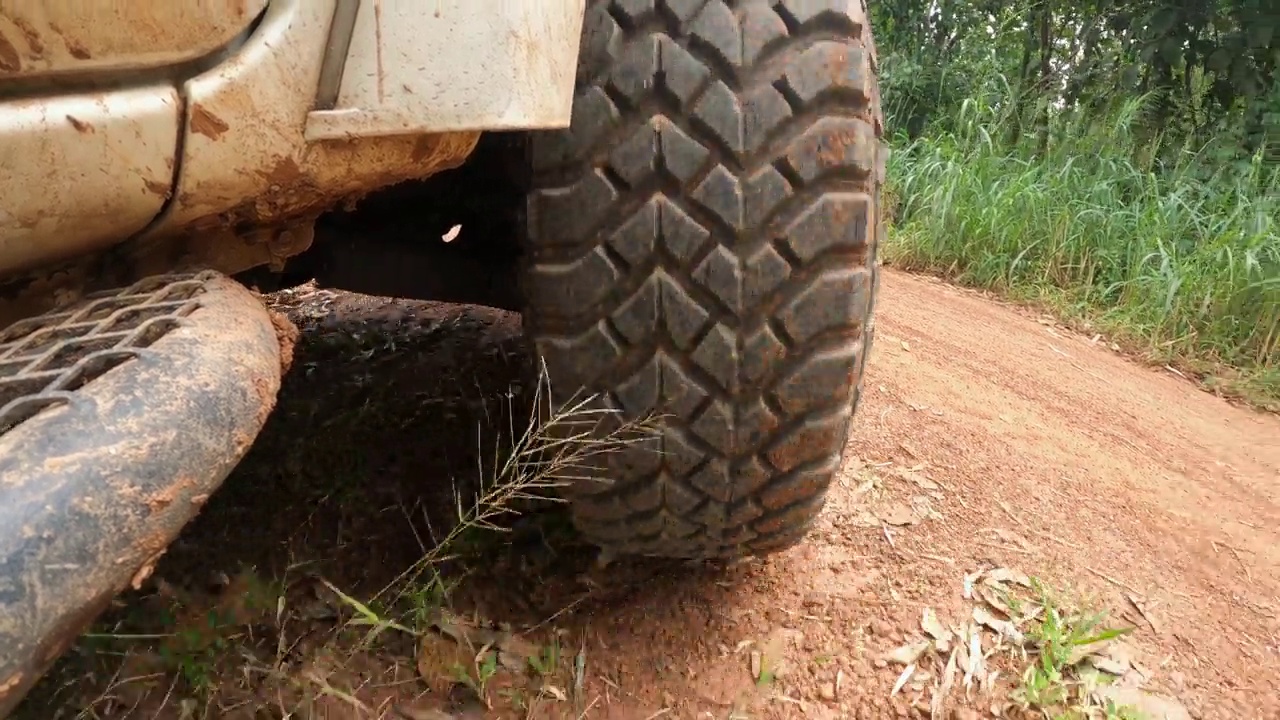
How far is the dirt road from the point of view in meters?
1.53

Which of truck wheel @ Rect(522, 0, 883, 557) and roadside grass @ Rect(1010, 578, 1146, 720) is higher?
truck wheel @ Rect(522, 0, 883, 557)

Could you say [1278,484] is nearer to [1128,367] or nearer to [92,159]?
[1128,367]

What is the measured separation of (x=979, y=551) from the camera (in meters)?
1.85

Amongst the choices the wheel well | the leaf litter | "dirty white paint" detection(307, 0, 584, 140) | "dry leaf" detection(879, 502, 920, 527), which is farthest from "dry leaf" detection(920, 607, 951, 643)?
"dirty white paint" detection(307, 0, 584, 140)

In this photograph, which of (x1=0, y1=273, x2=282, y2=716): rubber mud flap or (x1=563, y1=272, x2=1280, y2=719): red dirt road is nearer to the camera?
(x1=0, y1=273, x2=282, y2=716): rubber mud flap

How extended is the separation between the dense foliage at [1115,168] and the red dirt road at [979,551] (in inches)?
32.7

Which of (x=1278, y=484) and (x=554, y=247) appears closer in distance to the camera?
(x=554, y=247)

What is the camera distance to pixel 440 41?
34.1 inches

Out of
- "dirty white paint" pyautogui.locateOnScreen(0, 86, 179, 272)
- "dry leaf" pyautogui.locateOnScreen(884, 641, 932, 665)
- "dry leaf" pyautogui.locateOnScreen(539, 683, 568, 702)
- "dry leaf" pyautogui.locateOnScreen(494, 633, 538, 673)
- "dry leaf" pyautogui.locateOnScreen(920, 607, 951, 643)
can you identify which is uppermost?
"dirty white paint" pyautogui.locateOnScreen(0, 86, 179, 272)

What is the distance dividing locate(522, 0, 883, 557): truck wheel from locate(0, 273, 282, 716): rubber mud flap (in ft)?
1.45

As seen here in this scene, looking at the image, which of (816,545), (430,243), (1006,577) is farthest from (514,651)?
(1006,577)

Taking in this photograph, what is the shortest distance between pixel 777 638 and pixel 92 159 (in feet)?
4.15

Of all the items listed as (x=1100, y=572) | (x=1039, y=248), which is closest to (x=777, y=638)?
(x=1100, y=572)

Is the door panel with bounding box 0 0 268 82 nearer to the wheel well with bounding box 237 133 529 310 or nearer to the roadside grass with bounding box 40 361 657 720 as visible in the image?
the roadside grass with bounding box 40 361 657 720
